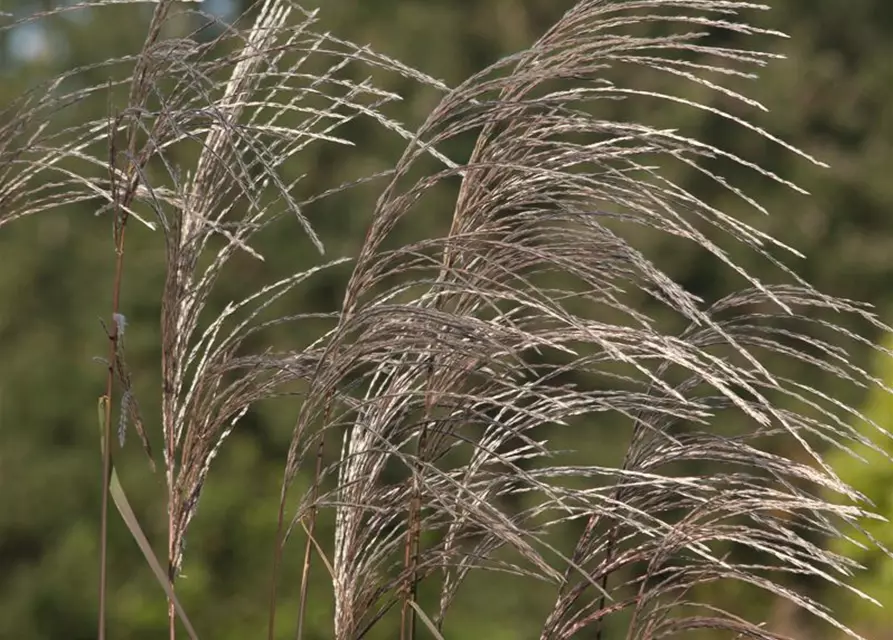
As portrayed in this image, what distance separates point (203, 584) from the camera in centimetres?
524

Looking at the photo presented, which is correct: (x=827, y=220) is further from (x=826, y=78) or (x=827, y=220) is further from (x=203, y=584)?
(x=203, y=584)

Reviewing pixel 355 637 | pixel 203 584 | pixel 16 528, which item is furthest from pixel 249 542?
pixel 355 637

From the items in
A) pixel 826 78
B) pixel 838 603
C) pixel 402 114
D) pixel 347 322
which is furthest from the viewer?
pixel 826 78

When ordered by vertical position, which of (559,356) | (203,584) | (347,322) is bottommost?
(203,584)

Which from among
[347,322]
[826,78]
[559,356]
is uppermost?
[347,322]

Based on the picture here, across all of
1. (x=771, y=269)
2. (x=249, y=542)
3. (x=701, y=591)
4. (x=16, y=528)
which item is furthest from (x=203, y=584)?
(x=771, y=269)

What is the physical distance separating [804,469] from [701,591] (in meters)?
6.07

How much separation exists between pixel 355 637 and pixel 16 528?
4211 mm

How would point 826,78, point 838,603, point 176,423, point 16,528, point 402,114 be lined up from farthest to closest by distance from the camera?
point 826,78
point 838,603
point 402,114
point 16,528
point 176,423

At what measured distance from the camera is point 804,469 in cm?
122

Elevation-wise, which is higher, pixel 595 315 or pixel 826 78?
pixel 826 78

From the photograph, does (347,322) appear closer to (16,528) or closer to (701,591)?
(16,528)

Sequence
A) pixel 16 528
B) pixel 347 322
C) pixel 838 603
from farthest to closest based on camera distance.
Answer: pixel 838 603 → pixel 16 528 → pixel 347 322

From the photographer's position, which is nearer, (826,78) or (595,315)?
(595,315)
